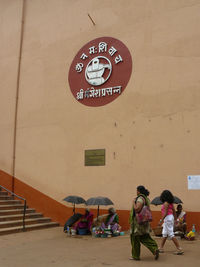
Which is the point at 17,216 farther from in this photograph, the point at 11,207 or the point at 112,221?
the point at 112,221

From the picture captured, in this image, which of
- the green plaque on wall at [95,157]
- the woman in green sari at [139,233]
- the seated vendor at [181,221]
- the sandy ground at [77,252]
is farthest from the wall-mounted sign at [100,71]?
the woman in green sari at [139,233]

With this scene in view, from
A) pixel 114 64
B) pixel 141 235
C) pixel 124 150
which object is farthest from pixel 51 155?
pixel 141 235

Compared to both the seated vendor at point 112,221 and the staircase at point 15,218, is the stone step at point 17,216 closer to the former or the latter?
the staircase at point 15,218

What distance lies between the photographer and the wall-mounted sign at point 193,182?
9219mm

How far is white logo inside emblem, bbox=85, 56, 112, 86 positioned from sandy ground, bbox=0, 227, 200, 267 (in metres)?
5.39

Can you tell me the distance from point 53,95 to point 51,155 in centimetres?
232

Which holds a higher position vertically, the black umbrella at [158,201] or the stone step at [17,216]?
the black umbrella at [158,201]

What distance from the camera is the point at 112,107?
11.1 metres

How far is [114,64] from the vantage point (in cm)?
1132

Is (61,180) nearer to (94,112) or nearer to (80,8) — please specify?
(94,112)

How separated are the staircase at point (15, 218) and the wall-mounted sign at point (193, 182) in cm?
484

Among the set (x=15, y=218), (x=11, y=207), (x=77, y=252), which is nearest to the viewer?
(x=77, y=252)

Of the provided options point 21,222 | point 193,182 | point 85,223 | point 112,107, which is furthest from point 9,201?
point 193,182

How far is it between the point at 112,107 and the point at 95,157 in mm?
1807
